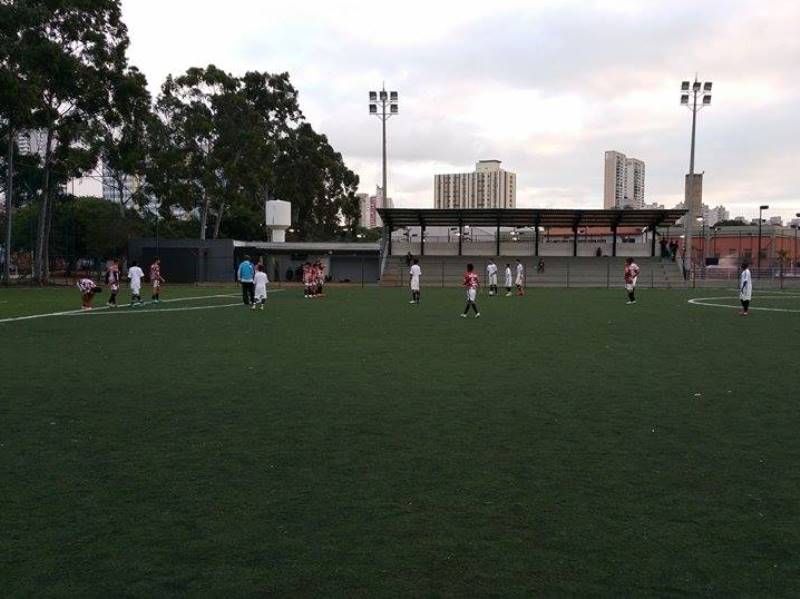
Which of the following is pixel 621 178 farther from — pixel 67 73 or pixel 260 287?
pixel 260 287

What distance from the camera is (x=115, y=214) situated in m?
61.0

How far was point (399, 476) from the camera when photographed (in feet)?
16.6

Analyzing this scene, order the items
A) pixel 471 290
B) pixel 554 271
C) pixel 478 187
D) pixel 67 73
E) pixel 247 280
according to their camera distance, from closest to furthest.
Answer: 1. pixel 471 290
2. pixel 247 280
3. pixel 67 73
4. pixel 554 271
5. pixel 478 187

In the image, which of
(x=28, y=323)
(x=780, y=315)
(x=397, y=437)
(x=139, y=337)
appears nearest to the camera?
(x=397, y=437)

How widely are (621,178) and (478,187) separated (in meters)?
41.9

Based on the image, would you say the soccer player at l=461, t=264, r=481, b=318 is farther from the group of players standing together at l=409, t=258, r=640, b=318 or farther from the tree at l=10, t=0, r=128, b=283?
the tree at l=10, t=0, r=128, b=283

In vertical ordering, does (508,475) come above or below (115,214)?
below

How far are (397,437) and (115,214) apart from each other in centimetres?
6079

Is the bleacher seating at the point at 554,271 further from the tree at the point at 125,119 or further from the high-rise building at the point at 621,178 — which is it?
the high-rise building at the point at 621,178

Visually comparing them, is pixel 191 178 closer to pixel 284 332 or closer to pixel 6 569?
pixel 284 332

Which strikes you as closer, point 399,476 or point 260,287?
point 399,476

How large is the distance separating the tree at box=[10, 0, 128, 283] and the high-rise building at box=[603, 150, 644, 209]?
5042 inches

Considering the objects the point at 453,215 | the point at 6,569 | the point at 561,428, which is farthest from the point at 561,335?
the point at 453,215

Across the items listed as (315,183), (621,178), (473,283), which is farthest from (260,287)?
(621,178)
